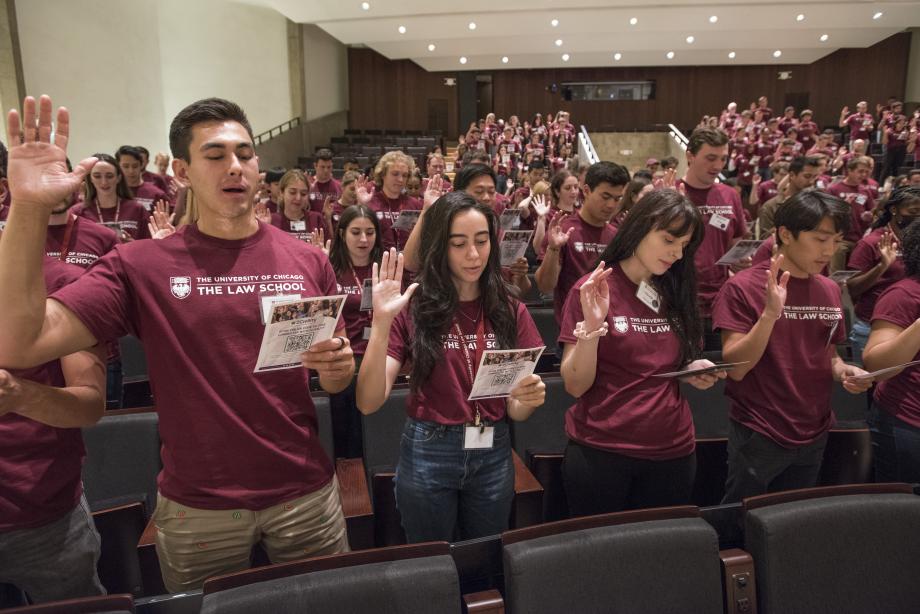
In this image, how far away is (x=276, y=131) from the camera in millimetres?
13586

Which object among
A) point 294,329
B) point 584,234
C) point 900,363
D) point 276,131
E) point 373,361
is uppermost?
point 276,131

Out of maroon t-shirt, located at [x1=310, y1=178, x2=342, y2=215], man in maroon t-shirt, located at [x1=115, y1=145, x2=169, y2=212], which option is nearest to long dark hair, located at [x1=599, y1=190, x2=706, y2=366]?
man in maroon t-shirt, located at [x1=115, y1=145, x2=169, y2=212]

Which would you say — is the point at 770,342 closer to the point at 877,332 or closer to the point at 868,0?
the point at 877,332

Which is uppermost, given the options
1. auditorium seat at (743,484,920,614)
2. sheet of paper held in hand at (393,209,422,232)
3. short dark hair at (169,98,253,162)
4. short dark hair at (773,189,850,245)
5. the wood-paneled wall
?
the wood-paneled wall

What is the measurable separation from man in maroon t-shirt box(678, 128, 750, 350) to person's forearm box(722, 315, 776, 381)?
1437 mm

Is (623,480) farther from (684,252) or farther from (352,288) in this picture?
(352,288)

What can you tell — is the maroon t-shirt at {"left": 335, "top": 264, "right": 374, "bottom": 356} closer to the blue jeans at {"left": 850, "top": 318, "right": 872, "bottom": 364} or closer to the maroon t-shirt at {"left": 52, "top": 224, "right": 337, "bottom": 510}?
the maroon t-shirt at {"left": 52, "top": 224, "right": 337, "bottom": 510}

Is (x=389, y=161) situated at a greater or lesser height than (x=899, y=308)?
greater

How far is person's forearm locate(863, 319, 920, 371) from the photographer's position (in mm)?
1823

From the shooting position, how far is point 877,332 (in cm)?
194

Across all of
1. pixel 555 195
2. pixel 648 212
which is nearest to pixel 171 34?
pixel 555 195

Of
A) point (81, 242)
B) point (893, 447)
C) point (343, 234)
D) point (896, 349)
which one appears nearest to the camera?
point (896, 349)

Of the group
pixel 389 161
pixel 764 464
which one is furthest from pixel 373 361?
pixel 389 161

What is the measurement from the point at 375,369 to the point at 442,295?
0.31 m
